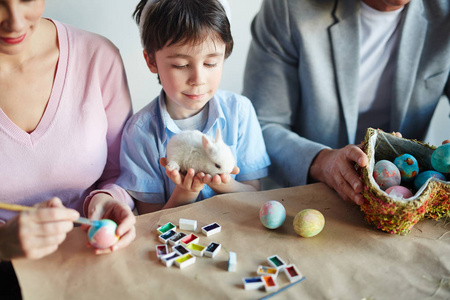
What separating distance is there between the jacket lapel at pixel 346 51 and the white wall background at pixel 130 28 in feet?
1.54

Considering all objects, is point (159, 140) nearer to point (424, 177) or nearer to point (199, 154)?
point (199, 154)

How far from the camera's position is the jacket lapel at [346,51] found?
1.36 metres

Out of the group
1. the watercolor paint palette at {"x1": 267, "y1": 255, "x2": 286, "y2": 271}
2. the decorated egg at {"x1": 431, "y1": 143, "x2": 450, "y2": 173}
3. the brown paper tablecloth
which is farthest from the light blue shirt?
the decorated egg at {"x1": 431, "y1": 143, "x2": 450, "y2": 173}

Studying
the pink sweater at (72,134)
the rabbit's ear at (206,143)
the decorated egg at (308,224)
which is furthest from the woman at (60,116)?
the decorated egg at (308,224)

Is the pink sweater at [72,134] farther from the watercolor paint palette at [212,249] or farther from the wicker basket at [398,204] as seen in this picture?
the wicker basket at [398,204]

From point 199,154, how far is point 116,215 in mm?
253

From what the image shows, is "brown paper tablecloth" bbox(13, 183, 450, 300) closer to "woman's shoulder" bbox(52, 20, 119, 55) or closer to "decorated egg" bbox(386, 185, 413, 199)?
"decorated egg" bbox(386, 185, 413, 199)

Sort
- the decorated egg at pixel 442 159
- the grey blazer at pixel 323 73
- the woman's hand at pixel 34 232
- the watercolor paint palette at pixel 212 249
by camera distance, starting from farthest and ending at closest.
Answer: the grey blazer at pixel 323 73 → the decorated egg at pixel 442 159 → the watercolor paint palette at pixel 212 249 → the woman's hand at pixel 34 232

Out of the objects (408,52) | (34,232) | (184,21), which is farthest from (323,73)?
(34,232)

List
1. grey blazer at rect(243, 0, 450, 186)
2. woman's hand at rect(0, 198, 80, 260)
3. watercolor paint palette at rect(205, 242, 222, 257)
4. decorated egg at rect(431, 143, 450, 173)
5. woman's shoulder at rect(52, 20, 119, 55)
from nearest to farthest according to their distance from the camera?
woman's hand at rect(0, 198, 80, 260)
watercolor paint palette at rect(205, 242, 222, 257)
decorated egg at rect(431, 143, 450, 173)
woman's shoulder at rect(52, 20, 119, 55)
grey blazer at rect(243, 0, 450, 186)

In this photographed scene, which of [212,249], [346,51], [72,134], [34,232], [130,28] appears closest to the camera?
[34,232]

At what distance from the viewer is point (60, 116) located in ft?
3.43

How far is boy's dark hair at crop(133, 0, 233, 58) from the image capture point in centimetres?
98

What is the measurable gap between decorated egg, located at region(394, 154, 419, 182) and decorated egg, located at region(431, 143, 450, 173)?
5 cm
